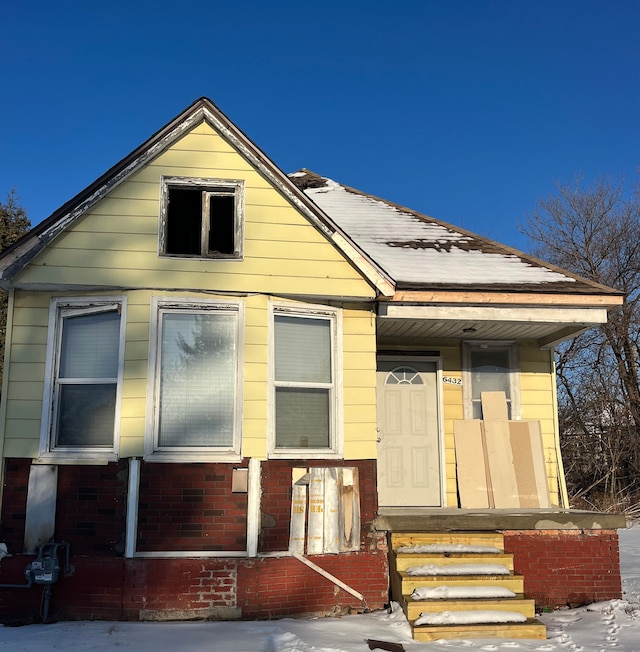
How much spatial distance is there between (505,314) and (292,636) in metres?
4.24

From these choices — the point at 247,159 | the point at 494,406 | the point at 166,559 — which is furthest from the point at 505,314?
the point at 166,559

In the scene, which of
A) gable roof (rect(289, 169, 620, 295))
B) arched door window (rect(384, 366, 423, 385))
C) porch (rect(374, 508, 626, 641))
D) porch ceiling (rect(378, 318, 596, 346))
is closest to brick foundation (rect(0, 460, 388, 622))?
porch (rect(374, 508, 626, 641))

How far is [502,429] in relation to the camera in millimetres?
8578

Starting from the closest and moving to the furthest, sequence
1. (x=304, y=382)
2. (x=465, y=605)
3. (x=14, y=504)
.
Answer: (x=465, y=605)
(x=14, y=504)
(x=304, y=382)

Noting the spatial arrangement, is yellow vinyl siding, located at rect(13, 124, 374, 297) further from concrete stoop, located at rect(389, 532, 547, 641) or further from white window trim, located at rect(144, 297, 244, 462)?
concrete stoop, located at rect(389, 532, 547, 641)

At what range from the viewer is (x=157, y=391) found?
6406 mm

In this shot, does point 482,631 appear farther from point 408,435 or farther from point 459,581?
point 408,435

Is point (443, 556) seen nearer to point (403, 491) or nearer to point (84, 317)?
point (403, 491)

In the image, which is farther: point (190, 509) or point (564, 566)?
point (564, 566)

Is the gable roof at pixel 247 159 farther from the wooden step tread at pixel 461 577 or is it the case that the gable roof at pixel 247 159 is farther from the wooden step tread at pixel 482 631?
the wooden step tread at pixel 482 631

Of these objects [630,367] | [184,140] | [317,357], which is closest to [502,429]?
[317,357]

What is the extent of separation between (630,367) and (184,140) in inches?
769

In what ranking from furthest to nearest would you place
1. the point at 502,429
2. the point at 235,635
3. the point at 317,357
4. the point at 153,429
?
the point at 502,429 < the point at 317,357 < the point at 153,429 < the point at 235,635

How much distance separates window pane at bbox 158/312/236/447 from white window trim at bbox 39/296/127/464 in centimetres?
41
